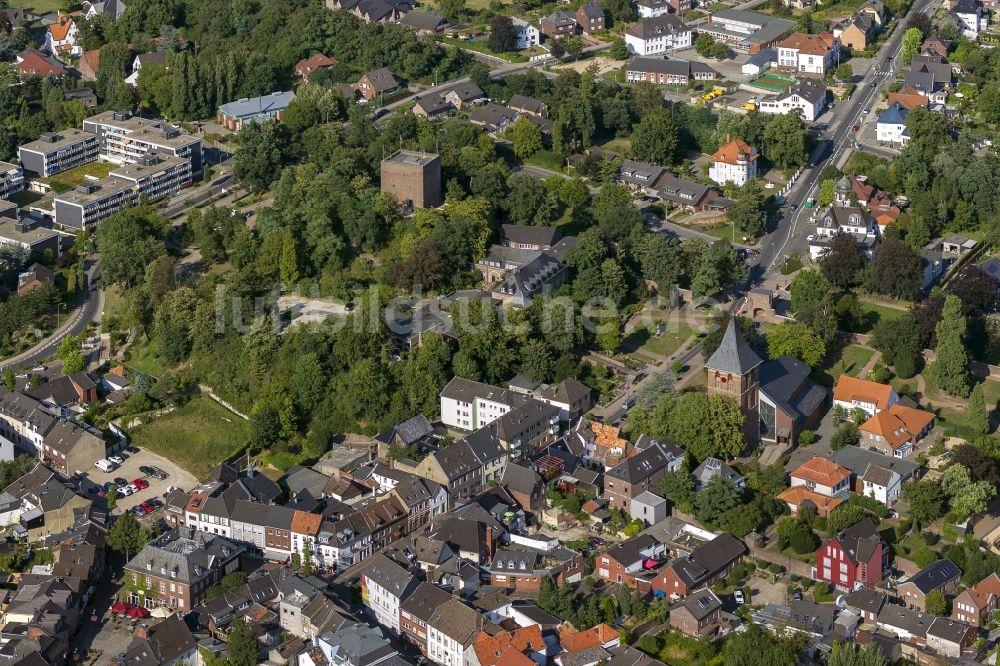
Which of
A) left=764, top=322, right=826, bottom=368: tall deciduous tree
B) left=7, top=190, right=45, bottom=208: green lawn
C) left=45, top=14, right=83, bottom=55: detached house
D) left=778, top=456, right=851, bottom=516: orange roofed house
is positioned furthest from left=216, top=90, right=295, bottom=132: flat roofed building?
left=778, top=456, right=851, bottom=516: orange roofed house

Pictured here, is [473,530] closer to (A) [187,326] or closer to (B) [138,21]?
(A) [187,326]

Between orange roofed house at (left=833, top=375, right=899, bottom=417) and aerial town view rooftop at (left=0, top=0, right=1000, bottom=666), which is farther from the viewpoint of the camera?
orange roofed house at (left=833, top=375, right=899, bottom=417)

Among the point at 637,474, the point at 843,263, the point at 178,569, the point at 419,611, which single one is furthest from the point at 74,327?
the point at 843,263

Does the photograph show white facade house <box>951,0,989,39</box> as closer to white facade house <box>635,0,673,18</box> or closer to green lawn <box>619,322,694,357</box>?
white facade house <box>635,0,673,18</box>

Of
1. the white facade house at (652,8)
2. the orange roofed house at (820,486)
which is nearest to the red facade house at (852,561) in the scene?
the orange roofed house at (820,486)

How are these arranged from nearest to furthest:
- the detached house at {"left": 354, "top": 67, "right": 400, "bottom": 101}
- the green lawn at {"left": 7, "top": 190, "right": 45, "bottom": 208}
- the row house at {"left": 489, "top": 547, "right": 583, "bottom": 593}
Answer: the row house at {"left": 489, "top": 547, "right": 583, "bottom": 593} → the green lawn at {"left": 7, "top": 190, "right": 45, "bottom": 208} → the detached house at {"left": 354, "top": 67, "right": 400, "bottom": 101}

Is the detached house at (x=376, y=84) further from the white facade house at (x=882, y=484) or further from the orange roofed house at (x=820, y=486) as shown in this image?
the white facade house at (x=882, y=484)
